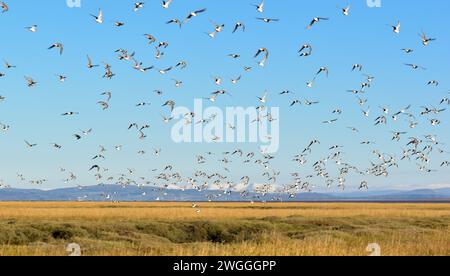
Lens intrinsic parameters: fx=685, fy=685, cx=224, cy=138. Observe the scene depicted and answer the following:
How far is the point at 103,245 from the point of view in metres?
32.7

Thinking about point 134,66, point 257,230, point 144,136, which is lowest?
point 257,230

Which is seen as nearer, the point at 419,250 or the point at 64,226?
the point at 419,250
